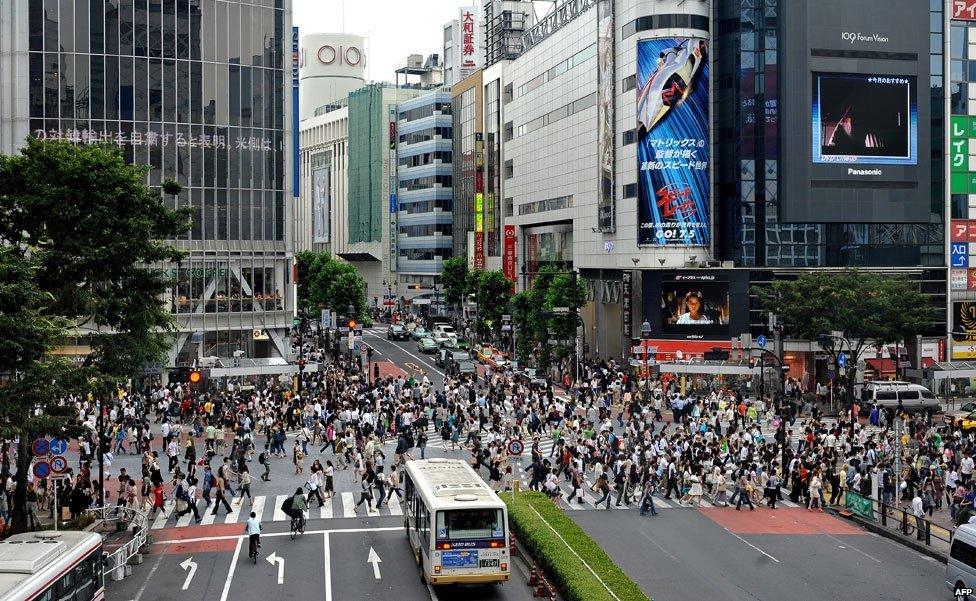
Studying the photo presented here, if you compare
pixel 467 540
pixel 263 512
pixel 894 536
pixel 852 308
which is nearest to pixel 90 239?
pixel 263 512

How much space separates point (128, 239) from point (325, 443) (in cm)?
1588

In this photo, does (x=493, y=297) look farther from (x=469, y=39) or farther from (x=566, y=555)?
(x=566, y=555)

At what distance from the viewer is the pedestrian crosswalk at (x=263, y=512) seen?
112 ft

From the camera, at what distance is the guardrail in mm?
27078

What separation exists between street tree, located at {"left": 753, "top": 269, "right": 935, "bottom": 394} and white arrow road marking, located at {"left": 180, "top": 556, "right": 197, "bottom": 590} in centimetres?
4089

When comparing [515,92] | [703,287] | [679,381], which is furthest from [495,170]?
[679,381]

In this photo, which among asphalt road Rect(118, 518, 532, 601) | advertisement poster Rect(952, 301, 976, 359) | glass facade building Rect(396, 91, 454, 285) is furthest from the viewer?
glass facade building Rect(396, 91, 454, 285)

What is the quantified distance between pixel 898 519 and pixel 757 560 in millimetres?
6183

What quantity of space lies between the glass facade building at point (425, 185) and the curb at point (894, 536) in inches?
4012

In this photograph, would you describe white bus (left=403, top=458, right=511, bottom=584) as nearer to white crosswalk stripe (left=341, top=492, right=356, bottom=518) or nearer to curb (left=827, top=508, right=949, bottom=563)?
white crosswalk stripe (left=341, top=492, right=356, bottom=518)

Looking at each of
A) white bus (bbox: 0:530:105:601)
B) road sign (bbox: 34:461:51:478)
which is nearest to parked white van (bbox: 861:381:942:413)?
road sign (bbox: 34:461:51:478)

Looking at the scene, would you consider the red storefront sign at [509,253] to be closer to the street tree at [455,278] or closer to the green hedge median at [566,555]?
the street tree at [455,278]

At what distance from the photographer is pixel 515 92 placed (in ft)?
352

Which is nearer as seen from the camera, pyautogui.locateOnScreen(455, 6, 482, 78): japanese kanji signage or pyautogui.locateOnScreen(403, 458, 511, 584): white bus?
pyautogui.locateOnScreen(403, 458, 511, 584): white bus
